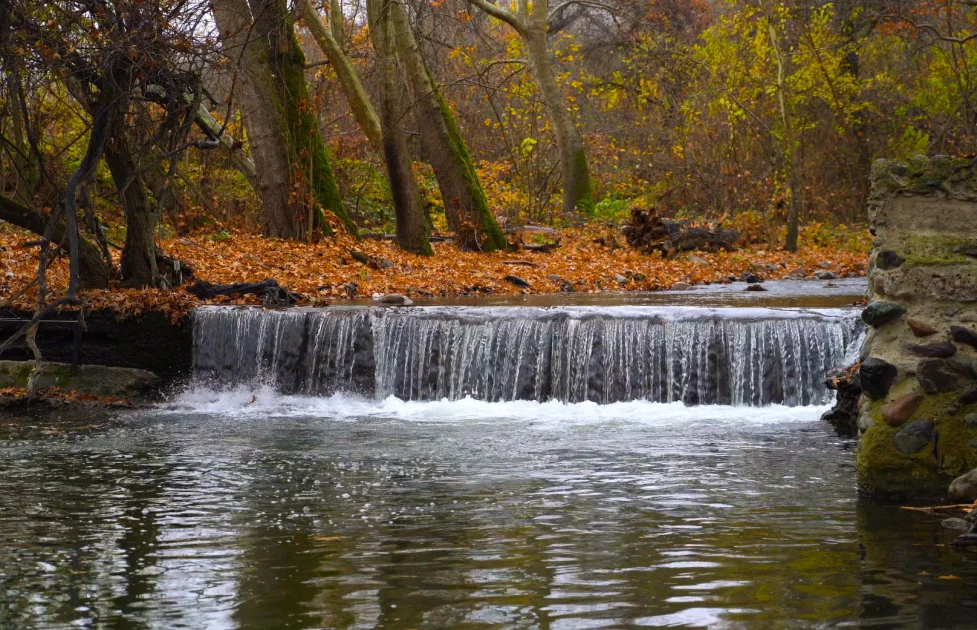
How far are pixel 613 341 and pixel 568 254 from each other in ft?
27.3

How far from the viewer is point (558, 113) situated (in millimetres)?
25547

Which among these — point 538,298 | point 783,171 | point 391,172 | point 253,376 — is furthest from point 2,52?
point 783,171

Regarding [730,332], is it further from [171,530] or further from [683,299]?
[171,530]

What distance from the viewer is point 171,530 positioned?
602 cm

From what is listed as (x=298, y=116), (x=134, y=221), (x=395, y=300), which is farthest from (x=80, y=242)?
(x=298, y=116)

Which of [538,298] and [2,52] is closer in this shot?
[2,52]

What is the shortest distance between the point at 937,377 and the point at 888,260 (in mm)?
771

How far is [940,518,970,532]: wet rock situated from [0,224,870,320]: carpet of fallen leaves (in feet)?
29.7

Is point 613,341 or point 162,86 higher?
point 162,86

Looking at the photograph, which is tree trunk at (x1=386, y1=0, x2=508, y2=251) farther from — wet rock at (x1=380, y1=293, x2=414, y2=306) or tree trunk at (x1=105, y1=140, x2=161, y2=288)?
tree trunk at (x1=105, y1=140, x2=161, y2=288)

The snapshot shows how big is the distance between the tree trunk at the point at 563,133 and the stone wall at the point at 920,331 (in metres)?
18.3

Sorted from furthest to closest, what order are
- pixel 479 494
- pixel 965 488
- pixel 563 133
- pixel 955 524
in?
pixel 563 133
pixel 479 494
pixel 965 488
pixel 955 524

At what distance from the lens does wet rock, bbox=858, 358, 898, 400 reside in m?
6.51

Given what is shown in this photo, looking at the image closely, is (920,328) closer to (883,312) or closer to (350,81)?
(883,312)
